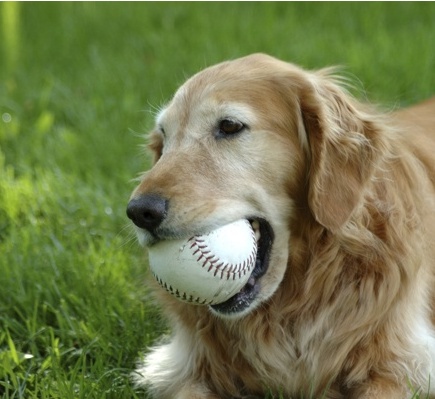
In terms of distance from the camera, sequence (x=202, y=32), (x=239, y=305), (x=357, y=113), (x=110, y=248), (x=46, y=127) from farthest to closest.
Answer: (x=202, y=32), (x=46, y=127), (x=110, y=248), (x=357, y=113), (x=239, y=305)

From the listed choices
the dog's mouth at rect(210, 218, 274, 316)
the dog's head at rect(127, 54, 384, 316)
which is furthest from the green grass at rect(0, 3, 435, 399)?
the dog's head at rect(127, 54, 384, 316)

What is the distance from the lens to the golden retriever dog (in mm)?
3398

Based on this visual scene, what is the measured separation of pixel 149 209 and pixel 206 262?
0.93ft

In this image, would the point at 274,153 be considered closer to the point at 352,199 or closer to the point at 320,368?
the point at 352,199

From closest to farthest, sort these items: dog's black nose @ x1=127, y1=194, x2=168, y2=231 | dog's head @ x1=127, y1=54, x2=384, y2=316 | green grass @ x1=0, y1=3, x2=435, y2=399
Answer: dog's black nose @ x1=127, y1=194, x2=168, y2=231, dog's head @ x1=127, y1=54, x2=384, y2=316, green grass @ x1=0, y1=3, x2=435, y2=399

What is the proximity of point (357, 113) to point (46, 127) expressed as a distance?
3504 millimetres

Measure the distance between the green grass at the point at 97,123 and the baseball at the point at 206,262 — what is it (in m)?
0.58

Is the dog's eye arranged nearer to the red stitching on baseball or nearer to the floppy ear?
the floppy ear

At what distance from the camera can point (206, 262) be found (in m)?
3.18

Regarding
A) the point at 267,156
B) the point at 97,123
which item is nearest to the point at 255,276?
the point at 267,156

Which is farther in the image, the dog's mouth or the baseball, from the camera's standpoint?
the dog's mouth

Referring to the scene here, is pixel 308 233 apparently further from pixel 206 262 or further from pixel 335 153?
pixel 206 262

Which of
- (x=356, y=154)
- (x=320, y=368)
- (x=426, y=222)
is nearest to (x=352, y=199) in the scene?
(x=356, y=154)

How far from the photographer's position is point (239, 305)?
11.0 ft
